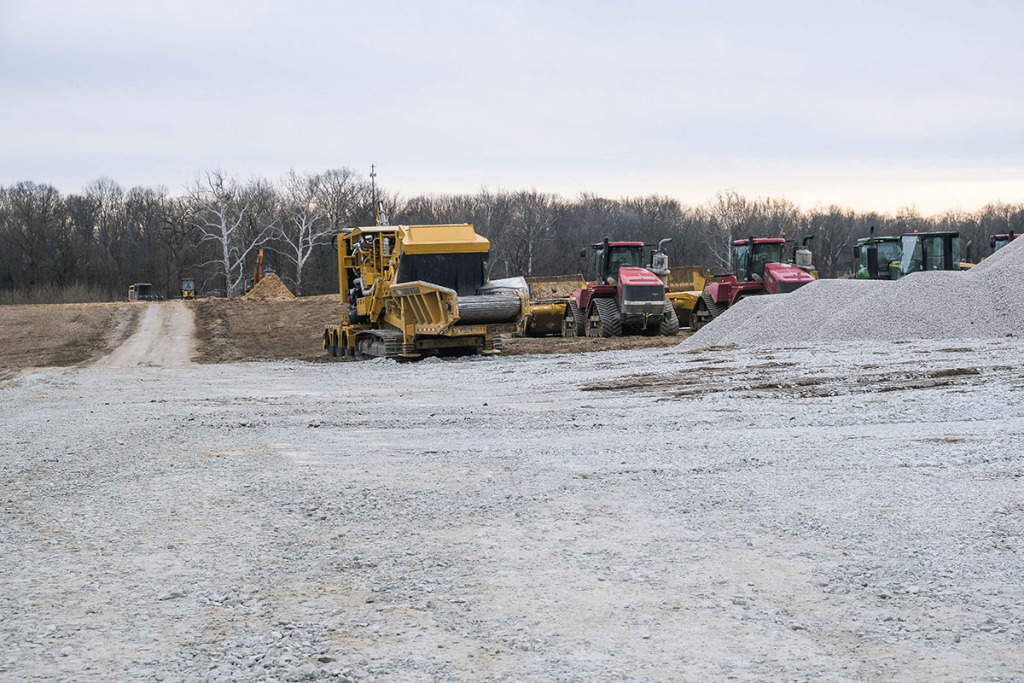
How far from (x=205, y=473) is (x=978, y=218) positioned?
10804 cm

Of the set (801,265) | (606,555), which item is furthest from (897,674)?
(801,265)

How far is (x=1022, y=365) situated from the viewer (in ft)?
45.9

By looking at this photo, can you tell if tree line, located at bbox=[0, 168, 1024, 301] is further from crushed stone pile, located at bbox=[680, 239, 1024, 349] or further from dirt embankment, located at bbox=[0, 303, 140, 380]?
crushed stone pile, located at bbox=[680, 239, 1024, 349]

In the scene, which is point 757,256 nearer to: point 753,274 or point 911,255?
point 753,274

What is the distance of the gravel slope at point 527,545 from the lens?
13.7ft

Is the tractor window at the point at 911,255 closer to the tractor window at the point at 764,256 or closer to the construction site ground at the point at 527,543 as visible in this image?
the tractor window at the point at 764,256

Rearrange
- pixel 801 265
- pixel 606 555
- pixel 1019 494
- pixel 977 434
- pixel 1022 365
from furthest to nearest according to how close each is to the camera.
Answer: pixel 801 265
pixel 1022 365
pixel 977 434
pixel 1019 494
pixel 606 555

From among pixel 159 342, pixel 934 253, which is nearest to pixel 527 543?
pixel 934 253

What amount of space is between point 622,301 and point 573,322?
8.79ft

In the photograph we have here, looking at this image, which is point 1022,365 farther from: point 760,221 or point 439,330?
point 760,221

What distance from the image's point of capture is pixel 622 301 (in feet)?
88.1

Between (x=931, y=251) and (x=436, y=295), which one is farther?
(x=931, y=251)

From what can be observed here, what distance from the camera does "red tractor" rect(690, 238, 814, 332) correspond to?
Answer: 2789 centimetres

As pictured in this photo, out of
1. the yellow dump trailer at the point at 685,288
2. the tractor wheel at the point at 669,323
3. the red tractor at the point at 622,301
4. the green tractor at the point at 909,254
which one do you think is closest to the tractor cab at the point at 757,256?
the yellow dump trailer at the point at 685,288
